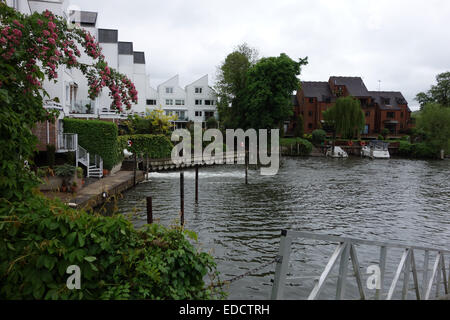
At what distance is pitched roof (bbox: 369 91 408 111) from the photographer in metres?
81.2

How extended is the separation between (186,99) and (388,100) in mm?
43594

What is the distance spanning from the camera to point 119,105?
25.5ft

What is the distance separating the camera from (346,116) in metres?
65.0

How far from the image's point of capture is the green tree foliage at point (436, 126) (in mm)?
62594

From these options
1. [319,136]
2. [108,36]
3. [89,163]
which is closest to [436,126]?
[319,136]

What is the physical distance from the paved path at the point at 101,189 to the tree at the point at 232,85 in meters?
38.9

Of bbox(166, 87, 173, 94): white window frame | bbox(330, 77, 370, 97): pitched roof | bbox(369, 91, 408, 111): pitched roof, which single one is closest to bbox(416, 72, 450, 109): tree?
bbox(369, 91, 408, 111): pitched roof

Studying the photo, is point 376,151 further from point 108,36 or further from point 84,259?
point 84,259

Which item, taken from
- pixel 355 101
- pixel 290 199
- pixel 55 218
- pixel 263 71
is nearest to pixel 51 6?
pixel 290 199

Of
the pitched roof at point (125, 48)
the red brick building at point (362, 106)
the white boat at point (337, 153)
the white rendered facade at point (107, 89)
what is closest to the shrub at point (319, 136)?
the white boat at point (337, 153)

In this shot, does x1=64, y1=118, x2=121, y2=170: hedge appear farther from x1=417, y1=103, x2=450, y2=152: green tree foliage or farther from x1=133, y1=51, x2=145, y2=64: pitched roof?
x1=417, y1=103, x2=450, y2=152: green tree foliage

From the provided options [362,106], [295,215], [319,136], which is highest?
[362,106]

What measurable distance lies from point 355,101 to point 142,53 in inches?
1485
